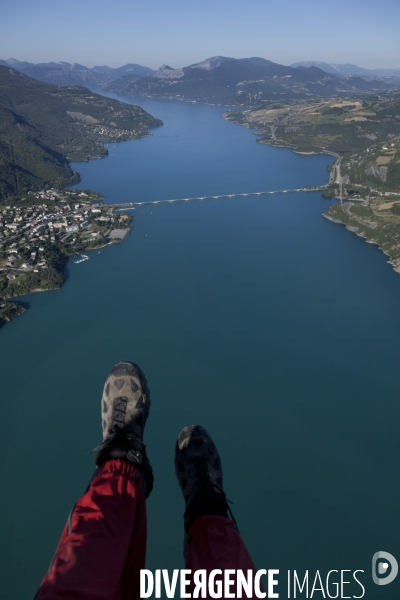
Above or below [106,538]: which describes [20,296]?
above

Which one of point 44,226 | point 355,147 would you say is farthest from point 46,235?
point 355,147

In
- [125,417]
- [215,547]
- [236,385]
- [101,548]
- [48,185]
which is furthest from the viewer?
[48,185]

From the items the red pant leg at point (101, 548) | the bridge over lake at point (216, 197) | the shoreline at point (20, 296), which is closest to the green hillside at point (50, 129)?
the bridge over lake at point (216, 197)

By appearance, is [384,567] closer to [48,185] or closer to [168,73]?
[48,185]

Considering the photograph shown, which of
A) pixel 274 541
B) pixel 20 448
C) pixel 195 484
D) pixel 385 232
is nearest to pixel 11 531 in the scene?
pixel 20 448

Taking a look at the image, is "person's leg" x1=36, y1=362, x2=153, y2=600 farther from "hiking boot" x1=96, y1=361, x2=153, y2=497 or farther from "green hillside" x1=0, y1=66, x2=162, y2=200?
"green hillside" x1=0, y1=66, x2=162, y2=200

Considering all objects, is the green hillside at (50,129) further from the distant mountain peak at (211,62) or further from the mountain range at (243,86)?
the distant mountain peak at (211,62)

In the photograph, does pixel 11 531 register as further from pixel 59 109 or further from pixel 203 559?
pixel 59 109
